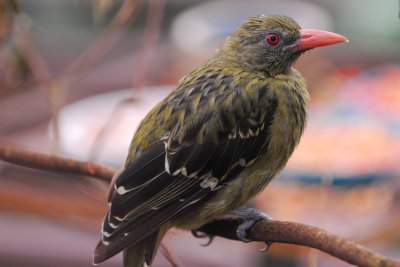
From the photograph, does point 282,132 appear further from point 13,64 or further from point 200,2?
point 200,2

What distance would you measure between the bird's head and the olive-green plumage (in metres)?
0.11

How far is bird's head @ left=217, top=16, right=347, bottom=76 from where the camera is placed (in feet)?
11.6

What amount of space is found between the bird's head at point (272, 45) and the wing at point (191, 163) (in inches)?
9.4

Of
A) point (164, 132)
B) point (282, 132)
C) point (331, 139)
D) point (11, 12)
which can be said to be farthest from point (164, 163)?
point (331, 139)

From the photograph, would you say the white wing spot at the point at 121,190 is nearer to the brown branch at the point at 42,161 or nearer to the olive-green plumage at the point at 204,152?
the olive-green plumage at the point at 204,152

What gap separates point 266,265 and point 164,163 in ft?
4.44

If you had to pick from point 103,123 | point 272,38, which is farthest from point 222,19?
point 272,38

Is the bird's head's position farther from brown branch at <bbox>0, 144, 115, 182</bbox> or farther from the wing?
brown branch at <bbox>0, 144, 115, 182</bbox>

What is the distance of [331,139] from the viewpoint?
4.83 meters

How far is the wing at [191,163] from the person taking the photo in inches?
121

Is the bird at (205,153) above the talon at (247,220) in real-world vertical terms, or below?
above

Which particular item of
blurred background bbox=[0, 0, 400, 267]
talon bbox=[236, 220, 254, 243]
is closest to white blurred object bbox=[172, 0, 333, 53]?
blurred background bbox=[0, 0, 400, 267]

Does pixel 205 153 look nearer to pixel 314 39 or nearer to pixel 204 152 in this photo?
pixel 204 152

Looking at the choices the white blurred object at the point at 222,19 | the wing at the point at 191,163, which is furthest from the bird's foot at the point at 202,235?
the white blurred object at the point at 222,19
